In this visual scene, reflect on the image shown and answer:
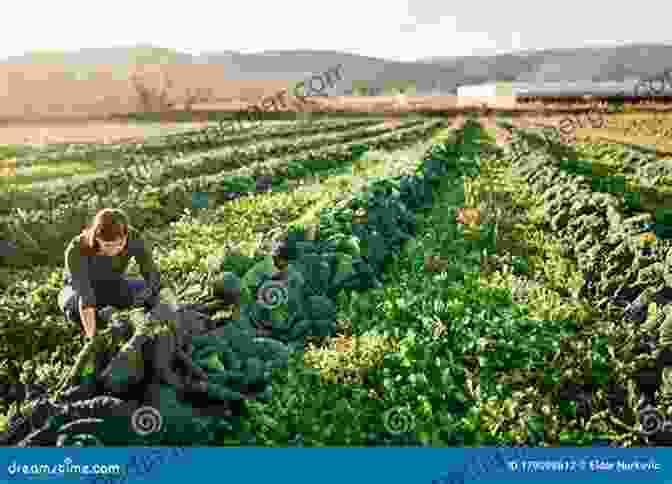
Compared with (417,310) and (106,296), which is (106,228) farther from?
(417,310)

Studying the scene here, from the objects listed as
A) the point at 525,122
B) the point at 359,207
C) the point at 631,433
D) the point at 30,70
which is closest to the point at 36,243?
the point at 30,70

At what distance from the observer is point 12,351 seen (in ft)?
17.8

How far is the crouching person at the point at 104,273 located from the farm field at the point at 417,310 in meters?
0.37

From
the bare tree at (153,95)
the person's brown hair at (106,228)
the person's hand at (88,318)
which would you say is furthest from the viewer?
the bare tree at (153,95)

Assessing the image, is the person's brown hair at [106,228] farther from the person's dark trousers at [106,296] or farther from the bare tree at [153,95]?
the bare tree at [153,95]

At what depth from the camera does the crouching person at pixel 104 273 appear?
5.02 m

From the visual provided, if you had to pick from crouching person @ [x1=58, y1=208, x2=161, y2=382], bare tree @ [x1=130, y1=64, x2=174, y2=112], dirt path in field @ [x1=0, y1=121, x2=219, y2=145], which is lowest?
crouching person @ [x1=58, y1=208, x2=161, y2=382]

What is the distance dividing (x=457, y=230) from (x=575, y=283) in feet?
8.56

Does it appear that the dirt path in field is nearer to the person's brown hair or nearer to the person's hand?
the person's brown hair

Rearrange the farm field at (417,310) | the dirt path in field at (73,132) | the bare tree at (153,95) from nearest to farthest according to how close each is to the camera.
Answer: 1. the farm field at (417,310)
2. the dirt path in field at (73,132)
3. the bare tree at (153,95)

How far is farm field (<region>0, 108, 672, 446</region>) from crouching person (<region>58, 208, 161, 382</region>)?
37cm

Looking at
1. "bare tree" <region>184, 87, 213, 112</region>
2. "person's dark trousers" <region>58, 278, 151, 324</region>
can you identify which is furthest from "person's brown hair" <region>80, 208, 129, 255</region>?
"bare tree" <region>184, 87, 213, 112</region>

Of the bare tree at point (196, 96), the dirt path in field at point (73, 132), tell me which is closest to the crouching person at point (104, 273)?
the dirt path in field at point (73, 132)

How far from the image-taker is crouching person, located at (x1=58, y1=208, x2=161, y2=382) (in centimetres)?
502
